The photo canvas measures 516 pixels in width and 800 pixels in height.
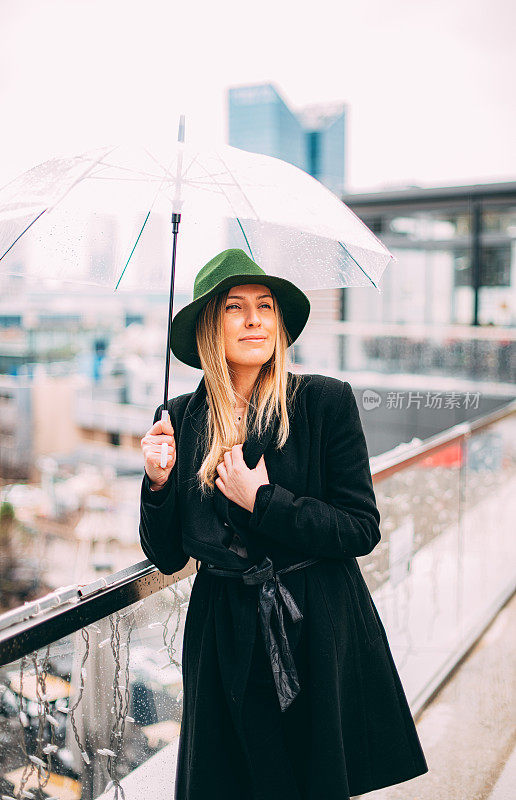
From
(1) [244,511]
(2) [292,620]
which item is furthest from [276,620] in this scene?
(1) [244,511]

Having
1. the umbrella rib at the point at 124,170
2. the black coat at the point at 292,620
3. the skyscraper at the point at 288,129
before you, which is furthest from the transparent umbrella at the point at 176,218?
the skyscraper at the point at 288,129

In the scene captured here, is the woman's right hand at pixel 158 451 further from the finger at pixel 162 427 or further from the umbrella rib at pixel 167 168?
the umbrella rib at pixel 167 168

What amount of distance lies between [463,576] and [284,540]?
242 cm

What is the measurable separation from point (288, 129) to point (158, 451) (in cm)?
6050

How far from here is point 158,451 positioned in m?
1.39

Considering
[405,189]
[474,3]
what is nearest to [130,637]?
[405,189]

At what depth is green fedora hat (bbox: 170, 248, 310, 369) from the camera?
1406mm

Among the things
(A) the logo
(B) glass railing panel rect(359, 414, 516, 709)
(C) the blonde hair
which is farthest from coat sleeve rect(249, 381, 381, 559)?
(A) the logo

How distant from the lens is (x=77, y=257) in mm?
1746

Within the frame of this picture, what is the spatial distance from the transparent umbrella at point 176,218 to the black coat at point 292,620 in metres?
0.28

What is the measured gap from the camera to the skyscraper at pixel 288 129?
166 feet

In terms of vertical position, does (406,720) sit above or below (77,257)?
below

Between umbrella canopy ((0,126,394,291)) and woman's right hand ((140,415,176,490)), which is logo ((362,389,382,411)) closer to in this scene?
umbrella canopy ((0,126,394,291))

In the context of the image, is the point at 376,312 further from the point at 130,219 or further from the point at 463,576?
the point at 130,219
